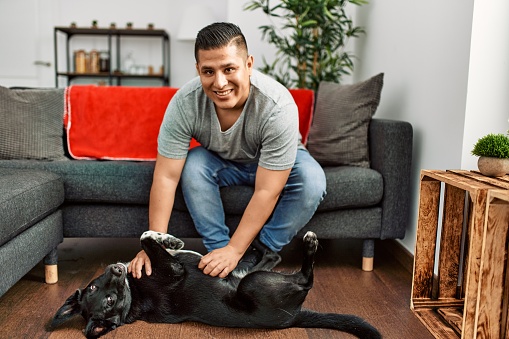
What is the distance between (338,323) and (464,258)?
1.80 ft

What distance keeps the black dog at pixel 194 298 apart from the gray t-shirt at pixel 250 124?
33cm

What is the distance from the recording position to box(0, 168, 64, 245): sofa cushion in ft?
4.86

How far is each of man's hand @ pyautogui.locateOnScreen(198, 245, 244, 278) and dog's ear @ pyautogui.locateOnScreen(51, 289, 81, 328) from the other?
38cm

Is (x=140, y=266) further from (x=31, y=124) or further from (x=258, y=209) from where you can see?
(x=31, y=124)

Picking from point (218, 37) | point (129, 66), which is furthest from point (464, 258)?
point (129, 66)

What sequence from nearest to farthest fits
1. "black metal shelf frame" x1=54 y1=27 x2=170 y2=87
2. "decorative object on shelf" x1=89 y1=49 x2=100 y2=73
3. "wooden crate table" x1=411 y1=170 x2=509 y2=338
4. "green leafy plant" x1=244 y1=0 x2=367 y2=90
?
"wooden crate table" x1=411 y1=170 x2=509 y2=338 → "green leafy plant" x1=244 y1=0 x2=367 y2=90 → "black metal shelf frame" x1=54 y1=27 x2=170 y2=87 → "decorative object on shelf" x1=89 y1=49 x2=100 y2=73

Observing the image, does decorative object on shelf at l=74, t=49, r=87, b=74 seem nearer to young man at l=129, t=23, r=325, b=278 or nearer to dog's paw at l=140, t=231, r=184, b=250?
young man at l=129, t=23, r=325, b=278

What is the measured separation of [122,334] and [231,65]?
911 millimetres

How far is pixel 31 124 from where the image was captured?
2.24 m

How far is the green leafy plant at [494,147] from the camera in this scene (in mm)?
1463

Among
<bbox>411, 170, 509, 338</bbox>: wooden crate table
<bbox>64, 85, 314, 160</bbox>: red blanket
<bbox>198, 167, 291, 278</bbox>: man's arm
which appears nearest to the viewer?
<bbox>411, 170, 509, 338</bbox>: wooden crate table

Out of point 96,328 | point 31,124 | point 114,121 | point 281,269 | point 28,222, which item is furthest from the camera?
point 114,121

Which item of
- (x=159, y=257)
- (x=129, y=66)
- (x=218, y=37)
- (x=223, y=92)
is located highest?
(x=129, y=66)

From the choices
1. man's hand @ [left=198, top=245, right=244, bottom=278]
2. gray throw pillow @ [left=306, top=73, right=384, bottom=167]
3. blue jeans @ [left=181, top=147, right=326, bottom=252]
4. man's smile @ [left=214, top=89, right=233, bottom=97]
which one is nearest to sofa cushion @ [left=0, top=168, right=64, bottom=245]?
blue jeans @ [left=181, top=147, right=326, bottom=252]
